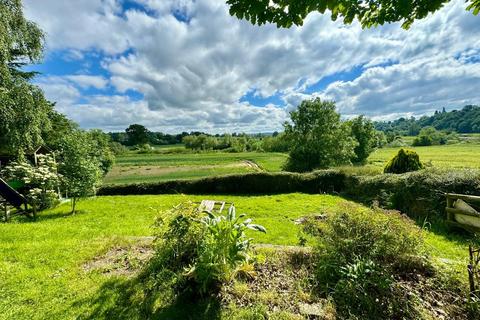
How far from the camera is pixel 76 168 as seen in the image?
402 inches

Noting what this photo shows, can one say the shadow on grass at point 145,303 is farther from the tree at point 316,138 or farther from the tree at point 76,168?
the tree at point 316,138

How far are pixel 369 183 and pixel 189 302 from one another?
40.5 feet

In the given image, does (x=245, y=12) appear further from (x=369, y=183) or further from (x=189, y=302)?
(x=369, y=183)

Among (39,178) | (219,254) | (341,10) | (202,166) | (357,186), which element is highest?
(341,10)

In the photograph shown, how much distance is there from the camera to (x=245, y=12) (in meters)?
2.58

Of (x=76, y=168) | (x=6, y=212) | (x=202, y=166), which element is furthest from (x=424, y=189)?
(x=202, y=166)

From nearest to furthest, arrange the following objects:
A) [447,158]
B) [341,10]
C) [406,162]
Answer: [341,10] → [406,162] → [447,158]

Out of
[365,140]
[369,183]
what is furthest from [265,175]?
[365,140]

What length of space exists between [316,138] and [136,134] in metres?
69.4

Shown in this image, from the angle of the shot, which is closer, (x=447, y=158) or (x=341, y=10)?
(x=341, y=10)

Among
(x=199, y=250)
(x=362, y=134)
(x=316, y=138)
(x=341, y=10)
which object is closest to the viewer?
(x=341, y=10)

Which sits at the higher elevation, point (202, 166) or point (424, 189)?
point (424, 189)

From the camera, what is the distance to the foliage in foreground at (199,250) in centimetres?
324

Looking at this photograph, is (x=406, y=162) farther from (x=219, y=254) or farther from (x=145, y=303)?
(x=145, y=303)
